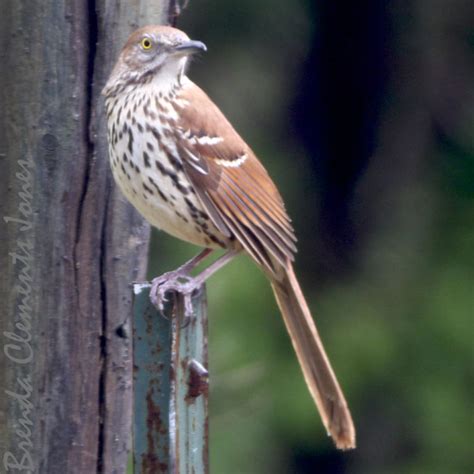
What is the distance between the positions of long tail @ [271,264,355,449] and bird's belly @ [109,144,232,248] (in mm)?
225

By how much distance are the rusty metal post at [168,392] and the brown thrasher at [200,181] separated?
2.03 ft

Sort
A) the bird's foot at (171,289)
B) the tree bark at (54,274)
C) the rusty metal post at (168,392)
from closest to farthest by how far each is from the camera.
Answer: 1. the rusty metal post at (168,392)
2. the bird's foot at (171,289)
3. the tree bark at (54,274)

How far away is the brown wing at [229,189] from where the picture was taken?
140 inches

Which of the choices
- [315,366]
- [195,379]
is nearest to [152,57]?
[315,366]

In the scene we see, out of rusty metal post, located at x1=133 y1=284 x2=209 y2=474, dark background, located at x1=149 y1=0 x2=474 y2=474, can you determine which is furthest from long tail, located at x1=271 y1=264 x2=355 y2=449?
dark background, located at x1=149 y1=0 x2=474 y2=474

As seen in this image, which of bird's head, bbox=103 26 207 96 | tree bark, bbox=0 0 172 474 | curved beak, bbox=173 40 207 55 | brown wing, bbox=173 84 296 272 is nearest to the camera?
tree bark, bbox=0 0 172 474

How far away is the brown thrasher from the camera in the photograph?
11.2 feet

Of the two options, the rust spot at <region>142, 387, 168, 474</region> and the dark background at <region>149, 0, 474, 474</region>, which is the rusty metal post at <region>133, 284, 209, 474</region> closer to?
the rust spot at <region>142, 387, 168, 474</region>

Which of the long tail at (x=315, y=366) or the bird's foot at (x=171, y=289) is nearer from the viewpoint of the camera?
the bird's foot at (x=171, y=289)

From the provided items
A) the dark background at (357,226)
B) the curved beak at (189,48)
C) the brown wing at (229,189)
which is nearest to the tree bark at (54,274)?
the brown wing at (229,189)

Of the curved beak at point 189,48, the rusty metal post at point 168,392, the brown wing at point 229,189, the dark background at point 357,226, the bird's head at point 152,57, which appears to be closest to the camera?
the rusty metal post at point 168,392

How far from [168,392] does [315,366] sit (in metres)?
0.92

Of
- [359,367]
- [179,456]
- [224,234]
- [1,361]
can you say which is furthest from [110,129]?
[359,367]

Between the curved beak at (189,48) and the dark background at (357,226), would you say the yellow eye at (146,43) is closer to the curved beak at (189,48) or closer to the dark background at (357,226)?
the curved beak at (189,48)
